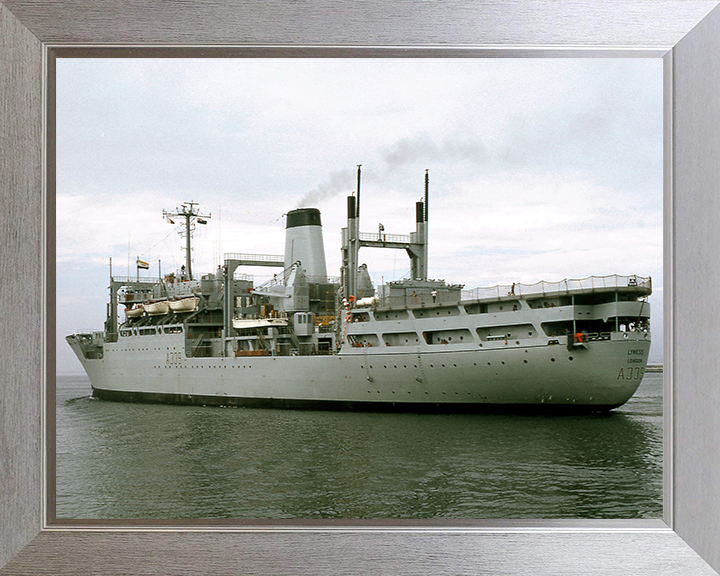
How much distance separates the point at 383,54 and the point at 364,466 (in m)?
5.04

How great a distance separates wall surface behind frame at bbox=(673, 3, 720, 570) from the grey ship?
4.50m

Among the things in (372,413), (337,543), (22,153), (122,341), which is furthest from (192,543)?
(122,341)

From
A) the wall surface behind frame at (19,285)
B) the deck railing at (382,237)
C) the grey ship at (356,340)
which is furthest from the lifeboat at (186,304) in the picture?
the wall surface behind frame at (19,285)

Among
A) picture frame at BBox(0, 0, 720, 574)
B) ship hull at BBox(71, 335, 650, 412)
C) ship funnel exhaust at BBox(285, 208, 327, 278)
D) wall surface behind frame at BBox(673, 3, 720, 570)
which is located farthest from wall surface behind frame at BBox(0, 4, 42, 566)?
ship hull at BBox(71, 335, 650, 412)

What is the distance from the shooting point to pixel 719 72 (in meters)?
2.59

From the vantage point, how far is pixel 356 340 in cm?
1290

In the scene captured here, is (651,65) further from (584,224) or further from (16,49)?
(16,49)

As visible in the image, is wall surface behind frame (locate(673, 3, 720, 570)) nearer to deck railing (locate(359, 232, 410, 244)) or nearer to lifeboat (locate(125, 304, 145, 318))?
deck railing (locate(359, 232, 410, 244))

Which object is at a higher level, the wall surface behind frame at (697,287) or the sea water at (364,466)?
the wall surface behind frame at (697,287)

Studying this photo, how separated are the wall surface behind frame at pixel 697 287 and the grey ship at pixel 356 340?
4504 millimetres

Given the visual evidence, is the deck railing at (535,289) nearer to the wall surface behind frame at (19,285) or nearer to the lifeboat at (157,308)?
the lifeboat at (157,308)

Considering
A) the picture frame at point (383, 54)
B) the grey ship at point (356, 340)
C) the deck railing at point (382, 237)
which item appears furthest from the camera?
the grey ship at point (356, 340)

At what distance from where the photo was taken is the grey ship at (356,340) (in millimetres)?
9797

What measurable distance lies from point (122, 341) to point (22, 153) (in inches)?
494
